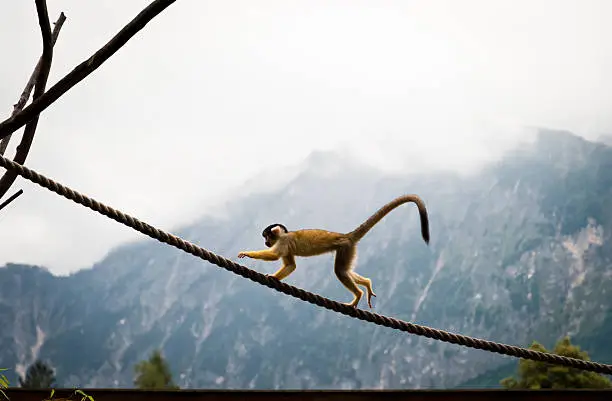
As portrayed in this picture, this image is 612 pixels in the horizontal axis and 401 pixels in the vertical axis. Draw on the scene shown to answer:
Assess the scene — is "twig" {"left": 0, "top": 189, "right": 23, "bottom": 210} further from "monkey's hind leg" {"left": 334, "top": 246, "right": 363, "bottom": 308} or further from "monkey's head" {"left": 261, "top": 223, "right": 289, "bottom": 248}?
"monkey's hind leg" {"left": 334, "top": 246, "right": 363, "bottom": 308}

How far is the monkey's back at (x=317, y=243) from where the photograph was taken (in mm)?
2928

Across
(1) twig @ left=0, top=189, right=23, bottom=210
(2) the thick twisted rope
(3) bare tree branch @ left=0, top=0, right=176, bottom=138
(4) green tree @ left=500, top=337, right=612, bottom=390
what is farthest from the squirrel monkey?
(4) green tree @ left=500, top=337, right=612, bottom=390

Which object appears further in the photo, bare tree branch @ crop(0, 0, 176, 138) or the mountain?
the mountain

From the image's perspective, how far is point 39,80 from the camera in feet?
→ 6.84

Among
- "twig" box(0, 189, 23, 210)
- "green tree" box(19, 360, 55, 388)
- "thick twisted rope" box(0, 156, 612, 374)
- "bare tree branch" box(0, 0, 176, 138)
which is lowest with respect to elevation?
"green tree" box(19, 360, 55, 388)

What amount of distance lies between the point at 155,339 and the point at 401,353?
28.5 ft

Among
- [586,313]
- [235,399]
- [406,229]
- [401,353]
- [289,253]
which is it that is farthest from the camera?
[406,229]

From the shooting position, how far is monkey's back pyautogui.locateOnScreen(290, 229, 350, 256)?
2928 millimetres

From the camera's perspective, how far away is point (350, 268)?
290 cm

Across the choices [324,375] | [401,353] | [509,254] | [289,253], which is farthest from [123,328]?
[289,253]

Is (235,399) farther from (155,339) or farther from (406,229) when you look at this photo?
(155,339)

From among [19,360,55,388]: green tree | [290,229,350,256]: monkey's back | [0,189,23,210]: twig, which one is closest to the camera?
[0,189,23,210]: twig

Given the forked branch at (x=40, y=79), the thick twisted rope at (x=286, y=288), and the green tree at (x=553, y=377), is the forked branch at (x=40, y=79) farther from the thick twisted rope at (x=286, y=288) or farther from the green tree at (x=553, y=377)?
the green tree at (x=553, y=377)

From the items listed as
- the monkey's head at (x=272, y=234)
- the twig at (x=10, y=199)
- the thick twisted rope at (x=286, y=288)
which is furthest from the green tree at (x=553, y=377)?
the twig at (x=10, y=199)
